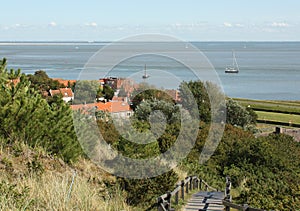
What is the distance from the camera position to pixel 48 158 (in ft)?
26.1

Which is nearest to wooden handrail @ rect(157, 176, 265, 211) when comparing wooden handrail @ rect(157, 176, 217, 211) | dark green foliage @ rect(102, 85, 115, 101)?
wooden handrail @ rect(157, 176, 217, 211)

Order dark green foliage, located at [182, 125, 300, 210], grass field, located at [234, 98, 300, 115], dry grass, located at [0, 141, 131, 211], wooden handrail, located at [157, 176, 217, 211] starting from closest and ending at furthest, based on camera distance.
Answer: dry grass, located at [0, 141, 131, 211] → wooden handrail, located at [157, 176, 217, 211] → dark green foliage, located at [182, 125, 300, 210] → grass field, located at [234, 98, 300, 115]

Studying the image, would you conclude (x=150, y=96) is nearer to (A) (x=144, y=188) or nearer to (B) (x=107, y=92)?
(B) (x=107, y=92)

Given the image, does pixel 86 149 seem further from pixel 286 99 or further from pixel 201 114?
pixel 286 99

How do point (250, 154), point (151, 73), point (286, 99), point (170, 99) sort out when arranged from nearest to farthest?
point (250, 154)
point (151, 73)
point (170, 99)
point (286, 99)

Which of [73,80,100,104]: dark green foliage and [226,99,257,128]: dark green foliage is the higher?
[73,80,100,104]: dark green foliage

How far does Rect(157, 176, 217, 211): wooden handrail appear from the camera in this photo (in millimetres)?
5797

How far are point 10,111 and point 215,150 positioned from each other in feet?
37.1

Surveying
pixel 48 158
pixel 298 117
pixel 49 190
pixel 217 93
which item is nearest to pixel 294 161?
pixel 48 158

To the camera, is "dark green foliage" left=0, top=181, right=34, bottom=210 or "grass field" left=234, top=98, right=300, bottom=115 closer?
"dark green foliage" left=0, top=181, right=34, bottom=210

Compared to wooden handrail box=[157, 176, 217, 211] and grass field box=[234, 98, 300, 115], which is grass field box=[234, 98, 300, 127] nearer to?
grass field box=[234, 98, 300, 115]

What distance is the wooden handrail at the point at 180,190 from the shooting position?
5797mm

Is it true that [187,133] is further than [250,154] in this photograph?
Yes

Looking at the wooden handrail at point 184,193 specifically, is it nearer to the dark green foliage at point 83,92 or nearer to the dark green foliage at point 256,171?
the dark green foliage at point 256,171
